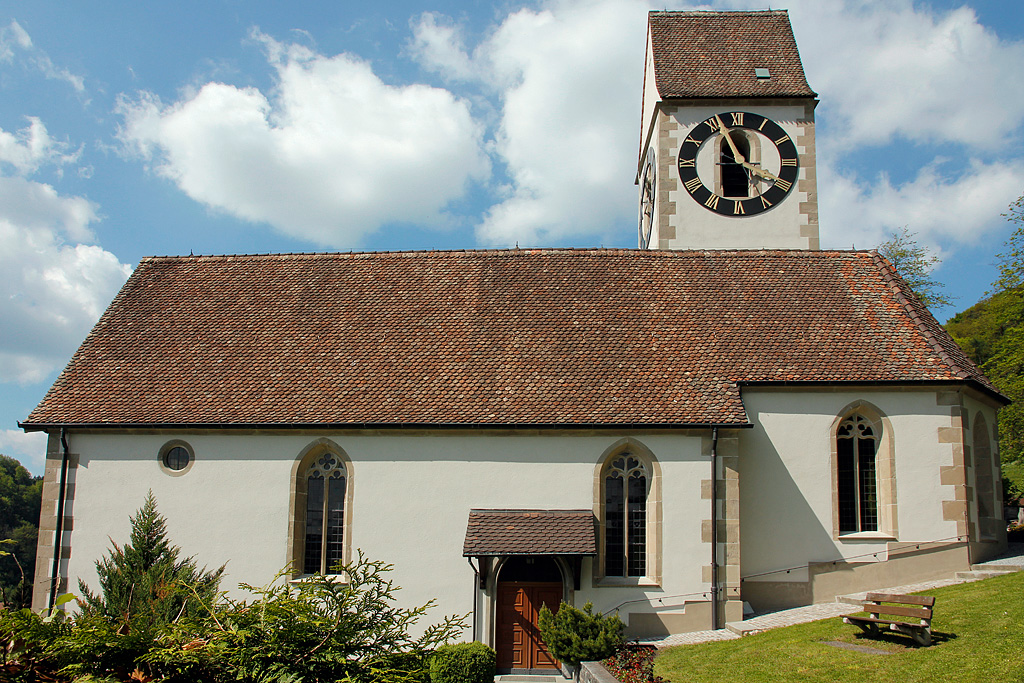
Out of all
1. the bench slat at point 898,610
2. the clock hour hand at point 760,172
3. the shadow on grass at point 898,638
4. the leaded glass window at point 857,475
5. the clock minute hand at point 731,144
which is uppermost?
the clock minute hand at point 731,144

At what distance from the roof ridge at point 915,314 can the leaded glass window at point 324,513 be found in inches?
567

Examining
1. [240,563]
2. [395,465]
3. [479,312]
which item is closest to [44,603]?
[240,563]

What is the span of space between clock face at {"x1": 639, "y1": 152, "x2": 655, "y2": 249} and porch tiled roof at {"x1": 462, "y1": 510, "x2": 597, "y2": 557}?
1248 centimetres

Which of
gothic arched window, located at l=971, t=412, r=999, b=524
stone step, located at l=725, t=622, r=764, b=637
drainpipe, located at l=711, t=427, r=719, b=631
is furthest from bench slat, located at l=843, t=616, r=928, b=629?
gothic arched window, located at l=971, t=412, r=999, b=524

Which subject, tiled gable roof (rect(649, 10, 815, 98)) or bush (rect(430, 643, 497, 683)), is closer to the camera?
bush (rect(430, 643, 497, 683))

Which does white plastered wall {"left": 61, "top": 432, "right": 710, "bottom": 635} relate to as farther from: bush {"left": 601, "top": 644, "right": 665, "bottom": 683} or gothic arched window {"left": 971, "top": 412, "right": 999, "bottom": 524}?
gothic arched window {"left": 971, "top": 412, "right": 999, "bottom": 524}

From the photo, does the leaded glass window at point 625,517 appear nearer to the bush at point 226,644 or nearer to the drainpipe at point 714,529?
the drainpipe at point 714,529

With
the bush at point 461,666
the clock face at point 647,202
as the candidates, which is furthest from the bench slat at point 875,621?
the clock face at point 647,202

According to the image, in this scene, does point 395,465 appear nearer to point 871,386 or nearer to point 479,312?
point 479,312

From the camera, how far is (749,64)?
26.8 meters

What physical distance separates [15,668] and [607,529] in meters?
14.4

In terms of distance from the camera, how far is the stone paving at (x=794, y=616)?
1623 centimetres

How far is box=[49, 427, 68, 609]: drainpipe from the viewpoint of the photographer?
18.2 meters

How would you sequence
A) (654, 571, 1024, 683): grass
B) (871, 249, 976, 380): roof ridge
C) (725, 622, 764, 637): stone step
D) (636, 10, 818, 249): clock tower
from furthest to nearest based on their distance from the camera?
(636, 10, 818, 249): clock tower < (871, 249, 976, 380): roof ridge < (725, 622, 764, 637): stone step < (654, 571, 1024, 683): grass
